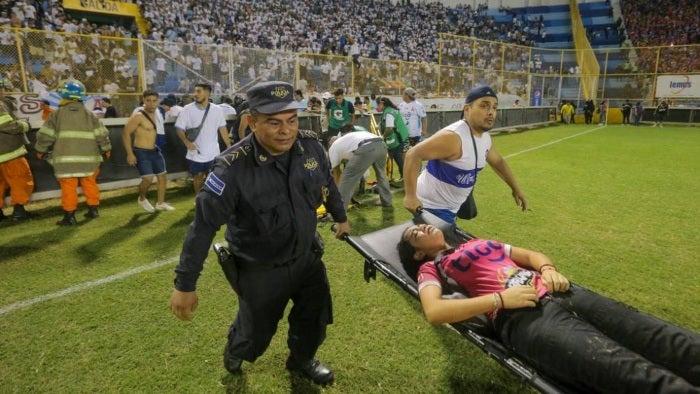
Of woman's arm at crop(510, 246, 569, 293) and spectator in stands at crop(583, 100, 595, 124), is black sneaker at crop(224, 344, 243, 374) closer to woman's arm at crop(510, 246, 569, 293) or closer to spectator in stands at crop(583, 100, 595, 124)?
woman's arm at crop(510, 246, 569, 293)

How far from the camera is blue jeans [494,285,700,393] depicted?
2.08 meters

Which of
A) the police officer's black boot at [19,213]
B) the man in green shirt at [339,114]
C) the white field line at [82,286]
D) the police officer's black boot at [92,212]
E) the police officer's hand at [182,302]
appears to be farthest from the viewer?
the man in green shirt at [339,114]

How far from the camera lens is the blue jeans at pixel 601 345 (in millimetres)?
2078

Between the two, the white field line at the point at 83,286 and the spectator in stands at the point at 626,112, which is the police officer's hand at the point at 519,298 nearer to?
the white field line at the point at 83,286

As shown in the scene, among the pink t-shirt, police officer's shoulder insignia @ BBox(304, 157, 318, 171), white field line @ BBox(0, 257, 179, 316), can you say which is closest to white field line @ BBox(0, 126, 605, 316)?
white field line @ BBox(0, 257, 179, 316)

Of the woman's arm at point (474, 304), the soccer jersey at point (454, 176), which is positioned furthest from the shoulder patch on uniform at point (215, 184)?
the soccer jersey at point (454, 176)

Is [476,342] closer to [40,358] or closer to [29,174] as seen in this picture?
[40,358]

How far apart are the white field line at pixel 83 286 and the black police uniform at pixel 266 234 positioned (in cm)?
238

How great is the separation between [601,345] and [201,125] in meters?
6.26

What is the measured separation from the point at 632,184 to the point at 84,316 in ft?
31.6

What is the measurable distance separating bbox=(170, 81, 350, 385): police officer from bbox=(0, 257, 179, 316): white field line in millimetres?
2249

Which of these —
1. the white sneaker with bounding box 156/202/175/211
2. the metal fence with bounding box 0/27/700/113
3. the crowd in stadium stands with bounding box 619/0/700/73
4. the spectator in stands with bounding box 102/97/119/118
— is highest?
the crowd in stadium stands with bounding box 619/0/700/73

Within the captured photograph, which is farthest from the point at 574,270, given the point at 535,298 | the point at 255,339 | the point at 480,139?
the point at 255,339

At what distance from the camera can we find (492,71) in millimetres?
23125
